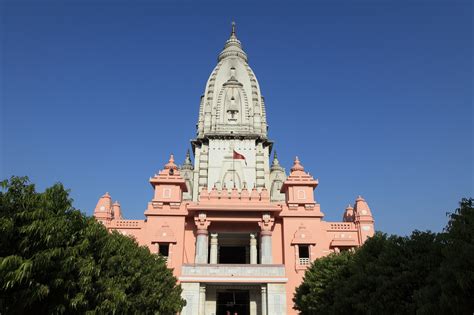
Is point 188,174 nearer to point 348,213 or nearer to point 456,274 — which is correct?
point 348,213

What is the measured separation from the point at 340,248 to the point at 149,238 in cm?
1366

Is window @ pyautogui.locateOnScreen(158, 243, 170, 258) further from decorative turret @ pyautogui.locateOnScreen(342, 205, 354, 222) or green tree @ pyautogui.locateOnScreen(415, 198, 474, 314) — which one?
green tree @ pyautogui.locateOnScreen(415, 198, 474, 314)

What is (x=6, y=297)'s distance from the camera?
869cm

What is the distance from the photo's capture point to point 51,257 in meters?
9.62

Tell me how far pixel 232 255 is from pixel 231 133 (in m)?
15.8

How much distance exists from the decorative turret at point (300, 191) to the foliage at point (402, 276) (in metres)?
8.35

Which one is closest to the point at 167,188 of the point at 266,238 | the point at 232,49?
the point at 266,238

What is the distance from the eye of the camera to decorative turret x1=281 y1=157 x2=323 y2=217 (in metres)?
28.1

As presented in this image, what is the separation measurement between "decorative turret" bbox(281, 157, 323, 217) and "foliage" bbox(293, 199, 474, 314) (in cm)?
835

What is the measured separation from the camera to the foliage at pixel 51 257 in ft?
28.8

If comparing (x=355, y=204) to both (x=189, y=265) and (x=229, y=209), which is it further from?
(x=189, y=265)

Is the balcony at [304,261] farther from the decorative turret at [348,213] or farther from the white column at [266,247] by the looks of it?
the decorative turret at [348,213]

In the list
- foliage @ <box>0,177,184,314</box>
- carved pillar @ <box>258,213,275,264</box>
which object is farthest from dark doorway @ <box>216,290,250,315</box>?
foliage @ <box>0,177,184,314</box>

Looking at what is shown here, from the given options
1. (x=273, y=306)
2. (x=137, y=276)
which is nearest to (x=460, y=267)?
(x=137, y=276)
